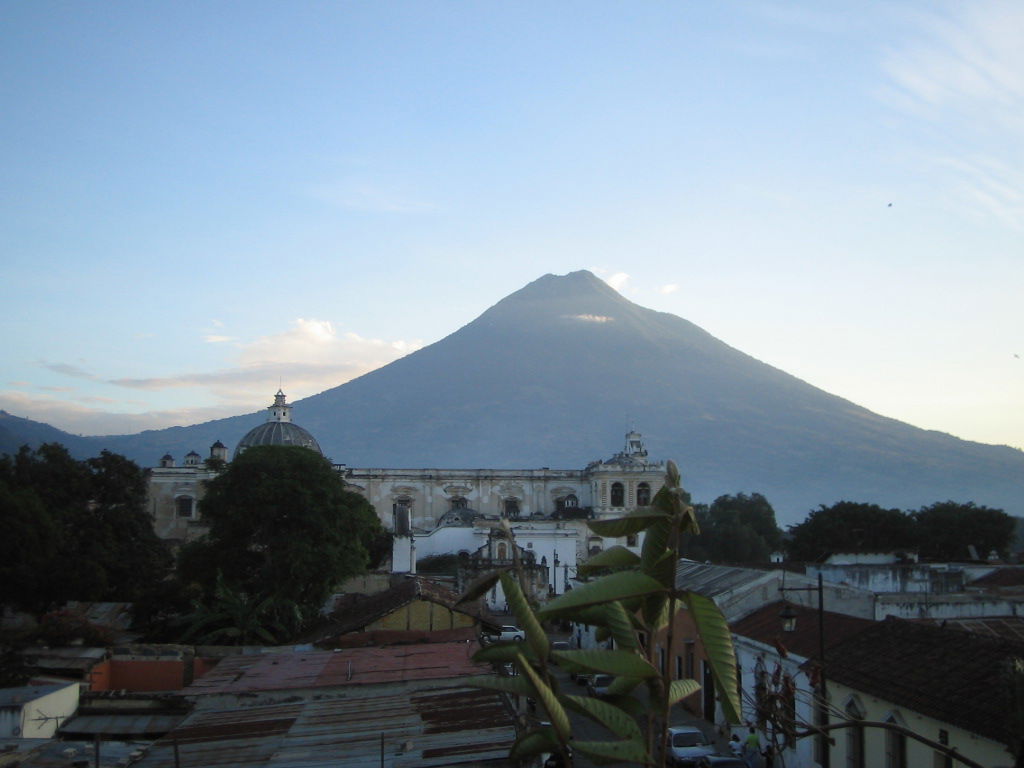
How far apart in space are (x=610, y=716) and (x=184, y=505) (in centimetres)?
6500

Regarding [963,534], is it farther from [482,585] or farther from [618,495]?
[482,585]

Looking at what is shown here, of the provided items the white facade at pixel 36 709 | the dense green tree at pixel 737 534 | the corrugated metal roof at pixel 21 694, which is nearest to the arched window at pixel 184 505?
the dense green tree at pixel 737 534

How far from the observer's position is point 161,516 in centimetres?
6469

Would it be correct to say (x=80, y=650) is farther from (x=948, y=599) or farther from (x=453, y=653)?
(x=948, y=599)

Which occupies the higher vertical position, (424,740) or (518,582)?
(518,582)

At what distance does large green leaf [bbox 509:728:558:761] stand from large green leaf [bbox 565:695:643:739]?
174mm

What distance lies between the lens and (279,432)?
63250mm

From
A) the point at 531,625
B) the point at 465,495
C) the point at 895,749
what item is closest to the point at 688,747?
the point at 895,749

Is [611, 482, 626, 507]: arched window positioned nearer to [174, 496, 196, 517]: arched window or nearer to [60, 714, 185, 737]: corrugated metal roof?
[174, 496, 196, 517]: arched window

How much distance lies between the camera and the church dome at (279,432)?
6212 centimetres

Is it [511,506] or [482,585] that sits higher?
[482,585]

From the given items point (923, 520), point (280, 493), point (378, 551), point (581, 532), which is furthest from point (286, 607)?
point (923, 520)

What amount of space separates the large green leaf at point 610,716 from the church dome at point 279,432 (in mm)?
57662

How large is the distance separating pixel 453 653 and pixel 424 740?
5.69 meters
